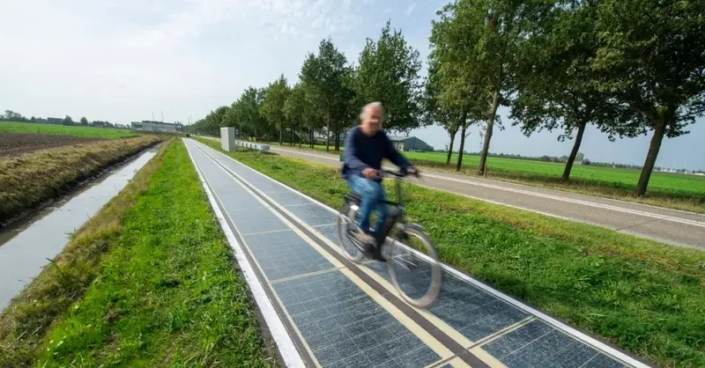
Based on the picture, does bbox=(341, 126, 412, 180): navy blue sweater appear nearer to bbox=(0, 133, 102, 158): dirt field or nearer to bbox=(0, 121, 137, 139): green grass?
bbox=(0, 133, 102, 158): dirt field

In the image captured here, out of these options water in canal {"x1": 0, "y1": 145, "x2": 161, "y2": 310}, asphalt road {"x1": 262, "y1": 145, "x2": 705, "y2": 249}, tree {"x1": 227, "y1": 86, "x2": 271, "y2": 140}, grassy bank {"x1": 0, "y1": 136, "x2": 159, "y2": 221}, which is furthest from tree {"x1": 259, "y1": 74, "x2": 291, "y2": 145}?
asphalt road {"x1": 262, "y1": 145, "x2": 705, "y2": 249}

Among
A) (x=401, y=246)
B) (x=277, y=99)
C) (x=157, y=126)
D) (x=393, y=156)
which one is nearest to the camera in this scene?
(x=401, y=246)

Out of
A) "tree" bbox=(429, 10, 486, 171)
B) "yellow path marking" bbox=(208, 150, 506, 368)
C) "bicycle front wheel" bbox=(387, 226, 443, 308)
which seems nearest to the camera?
"yellow path marking" bbox=(208, 150, 506, 368)

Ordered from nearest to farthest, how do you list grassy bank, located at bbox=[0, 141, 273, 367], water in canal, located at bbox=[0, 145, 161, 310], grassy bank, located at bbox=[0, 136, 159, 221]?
grassy bank, located at bbox=[0, 141, 273, 367], water in canal, located at bbox=[0, 145, 161, 310], grassy bank, located at bbox=[0, 136, 159, 221]

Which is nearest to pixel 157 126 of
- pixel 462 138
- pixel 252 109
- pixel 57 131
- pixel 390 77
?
pixel 57 131

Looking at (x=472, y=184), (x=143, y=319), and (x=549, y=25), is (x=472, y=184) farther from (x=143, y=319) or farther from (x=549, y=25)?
(x=143, y=319)

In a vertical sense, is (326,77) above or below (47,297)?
above

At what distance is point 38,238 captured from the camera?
25.4 feet

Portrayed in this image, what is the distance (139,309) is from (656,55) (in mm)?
17454

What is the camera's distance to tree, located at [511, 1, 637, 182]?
14070 mm

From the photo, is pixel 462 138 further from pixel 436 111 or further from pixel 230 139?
pixel 230 139

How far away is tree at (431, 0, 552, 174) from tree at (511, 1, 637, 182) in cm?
69

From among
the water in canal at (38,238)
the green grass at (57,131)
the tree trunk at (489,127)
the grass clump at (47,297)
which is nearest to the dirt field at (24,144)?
the water in canal at (38,238)

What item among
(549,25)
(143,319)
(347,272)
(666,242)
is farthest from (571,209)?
(549,25)
